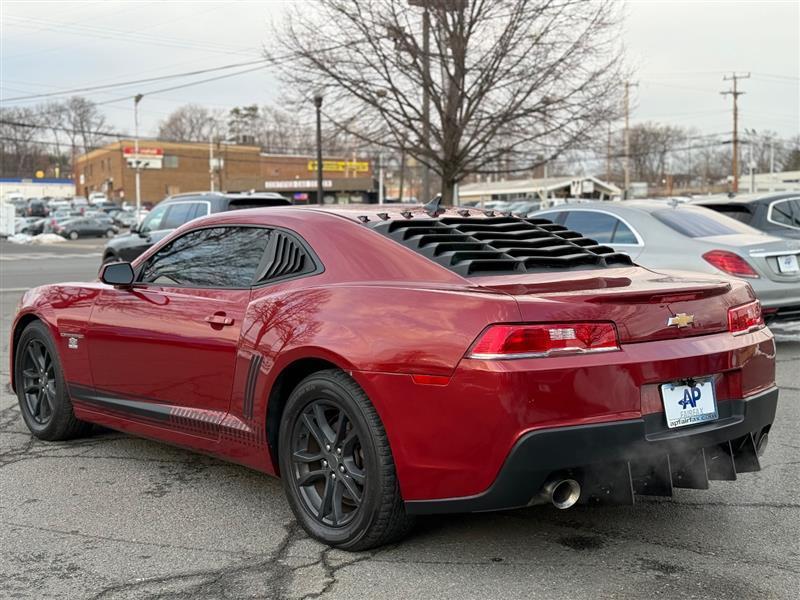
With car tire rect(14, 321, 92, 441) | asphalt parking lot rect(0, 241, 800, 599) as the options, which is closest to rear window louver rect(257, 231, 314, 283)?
asphalt parking lot rect(0, 241, 800, 599)

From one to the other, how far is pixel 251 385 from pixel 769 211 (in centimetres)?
812

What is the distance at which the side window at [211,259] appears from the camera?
4449 mm

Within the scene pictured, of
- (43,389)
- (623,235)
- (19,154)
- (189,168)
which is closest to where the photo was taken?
(43,389)

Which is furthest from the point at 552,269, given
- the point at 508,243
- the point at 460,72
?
the point at 460,72

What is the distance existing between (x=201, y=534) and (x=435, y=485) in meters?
1.25

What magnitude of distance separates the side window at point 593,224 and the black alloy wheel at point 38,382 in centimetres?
592

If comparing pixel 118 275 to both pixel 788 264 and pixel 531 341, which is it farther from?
pixel 788 264

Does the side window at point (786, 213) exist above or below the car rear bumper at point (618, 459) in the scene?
above

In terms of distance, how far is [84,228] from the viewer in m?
51.4

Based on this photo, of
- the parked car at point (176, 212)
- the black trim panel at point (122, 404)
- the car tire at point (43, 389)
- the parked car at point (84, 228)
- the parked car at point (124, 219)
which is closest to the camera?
the black trim panel at point (122, 404)

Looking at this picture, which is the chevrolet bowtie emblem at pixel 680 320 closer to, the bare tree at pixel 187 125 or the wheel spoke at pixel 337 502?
the wheel spoke at pixel 337 502

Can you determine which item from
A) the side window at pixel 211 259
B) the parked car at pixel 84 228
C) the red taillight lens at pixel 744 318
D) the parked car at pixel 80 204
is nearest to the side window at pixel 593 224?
the red taillight lens at pixel 744 318

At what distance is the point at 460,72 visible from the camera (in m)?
18.1

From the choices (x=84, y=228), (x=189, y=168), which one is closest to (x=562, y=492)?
(x=84, y=228)
